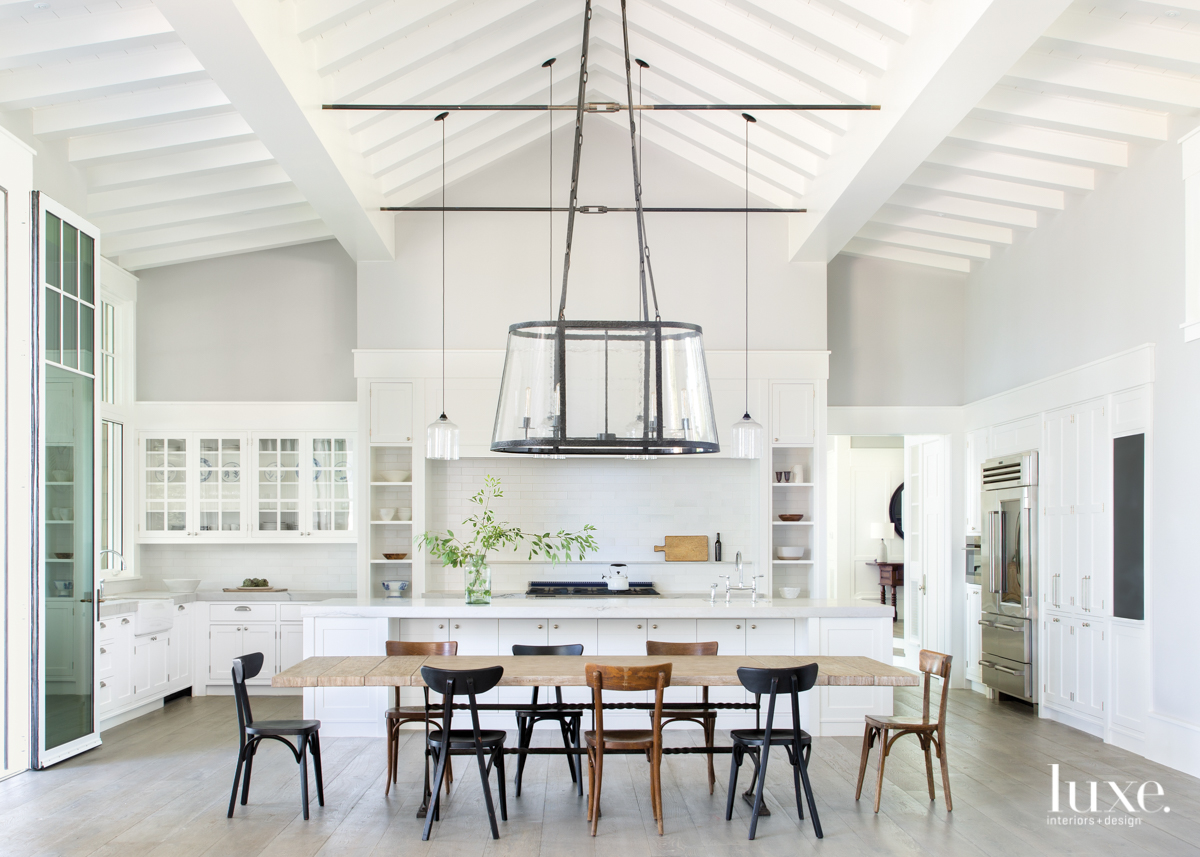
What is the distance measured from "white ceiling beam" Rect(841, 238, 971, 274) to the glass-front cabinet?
5236 millimetres

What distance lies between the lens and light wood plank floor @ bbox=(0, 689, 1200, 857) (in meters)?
4.72

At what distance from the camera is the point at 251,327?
31.6ft

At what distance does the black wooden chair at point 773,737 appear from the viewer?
16.0 feet

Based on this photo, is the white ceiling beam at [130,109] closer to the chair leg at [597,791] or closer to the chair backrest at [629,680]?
the chair backrest at [629,680]

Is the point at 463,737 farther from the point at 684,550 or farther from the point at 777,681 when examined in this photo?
the point at 684,550

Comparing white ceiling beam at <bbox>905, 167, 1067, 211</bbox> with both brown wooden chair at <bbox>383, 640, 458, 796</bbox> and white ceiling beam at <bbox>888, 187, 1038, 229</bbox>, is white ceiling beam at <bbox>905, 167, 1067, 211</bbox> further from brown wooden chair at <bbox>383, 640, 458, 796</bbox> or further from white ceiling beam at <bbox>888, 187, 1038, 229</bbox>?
brown wooden chair at <bbox>383, 640, 458, 796</bbox>

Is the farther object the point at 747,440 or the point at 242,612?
the point at 242,612

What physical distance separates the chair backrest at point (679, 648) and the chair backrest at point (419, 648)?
1213 mm

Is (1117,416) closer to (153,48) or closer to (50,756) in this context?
(153,48)

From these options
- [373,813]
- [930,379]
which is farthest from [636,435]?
[930,379]

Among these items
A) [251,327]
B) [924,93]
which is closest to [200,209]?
[251,327]

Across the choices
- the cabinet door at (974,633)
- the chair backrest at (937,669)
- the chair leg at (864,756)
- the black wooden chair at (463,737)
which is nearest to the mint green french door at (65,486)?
the black wooden chair at (463,737)

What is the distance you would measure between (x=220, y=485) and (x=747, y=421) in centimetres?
531

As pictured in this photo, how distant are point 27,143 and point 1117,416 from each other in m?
7.52
